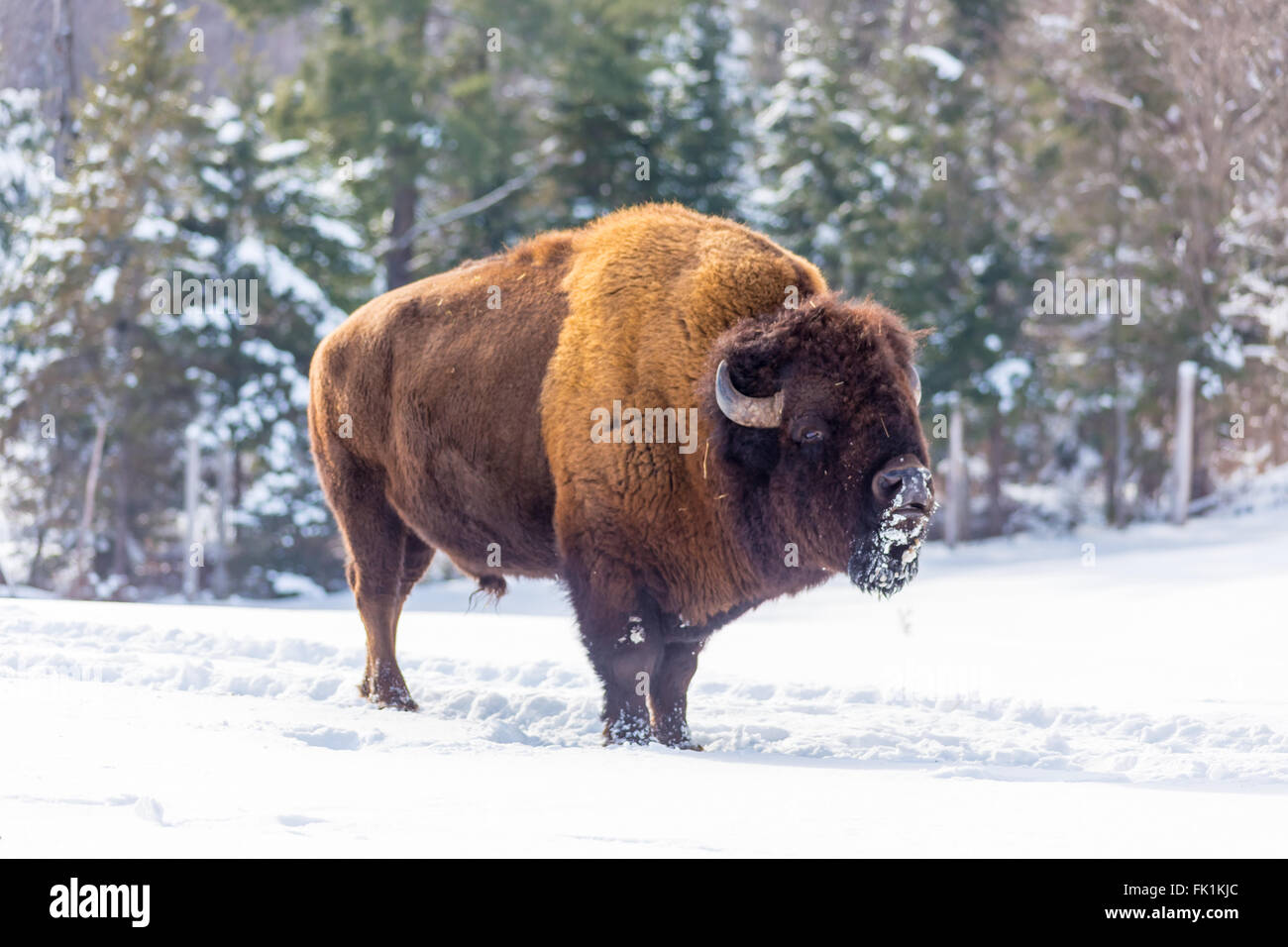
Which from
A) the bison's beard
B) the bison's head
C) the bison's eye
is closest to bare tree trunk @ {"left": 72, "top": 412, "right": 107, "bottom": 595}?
the bison's head

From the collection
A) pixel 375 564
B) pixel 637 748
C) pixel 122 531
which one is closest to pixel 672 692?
pixel 637 748

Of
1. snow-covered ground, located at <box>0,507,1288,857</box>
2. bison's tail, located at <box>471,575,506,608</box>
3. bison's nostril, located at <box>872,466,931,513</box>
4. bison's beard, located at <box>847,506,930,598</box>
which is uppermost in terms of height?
bison's nostril, located at <box>872,466,931,513</box>

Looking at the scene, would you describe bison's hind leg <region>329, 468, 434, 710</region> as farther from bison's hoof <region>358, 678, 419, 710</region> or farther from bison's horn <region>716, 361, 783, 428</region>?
bison's horn <region>716, 361, 783, 428</region>

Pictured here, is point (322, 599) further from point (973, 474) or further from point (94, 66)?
point (973, 474)

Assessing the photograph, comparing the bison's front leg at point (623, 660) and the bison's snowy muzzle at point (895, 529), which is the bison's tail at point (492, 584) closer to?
the bison's front leg at point (623, 660)

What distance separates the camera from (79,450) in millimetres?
20062

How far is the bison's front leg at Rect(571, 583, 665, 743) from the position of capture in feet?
20.5

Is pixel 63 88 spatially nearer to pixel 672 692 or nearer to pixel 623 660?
pixel 672 692

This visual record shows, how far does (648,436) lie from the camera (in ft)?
21.1

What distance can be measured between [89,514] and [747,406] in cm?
1515

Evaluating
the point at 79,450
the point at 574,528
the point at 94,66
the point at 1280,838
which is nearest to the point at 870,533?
the point at 574,528

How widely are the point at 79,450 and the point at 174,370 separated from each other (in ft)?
7.39

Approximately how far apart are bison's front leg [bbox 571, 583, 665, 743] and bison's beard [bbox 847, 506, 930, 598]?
993 mm

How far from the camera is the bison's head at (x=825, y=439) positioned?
580 centimetres
